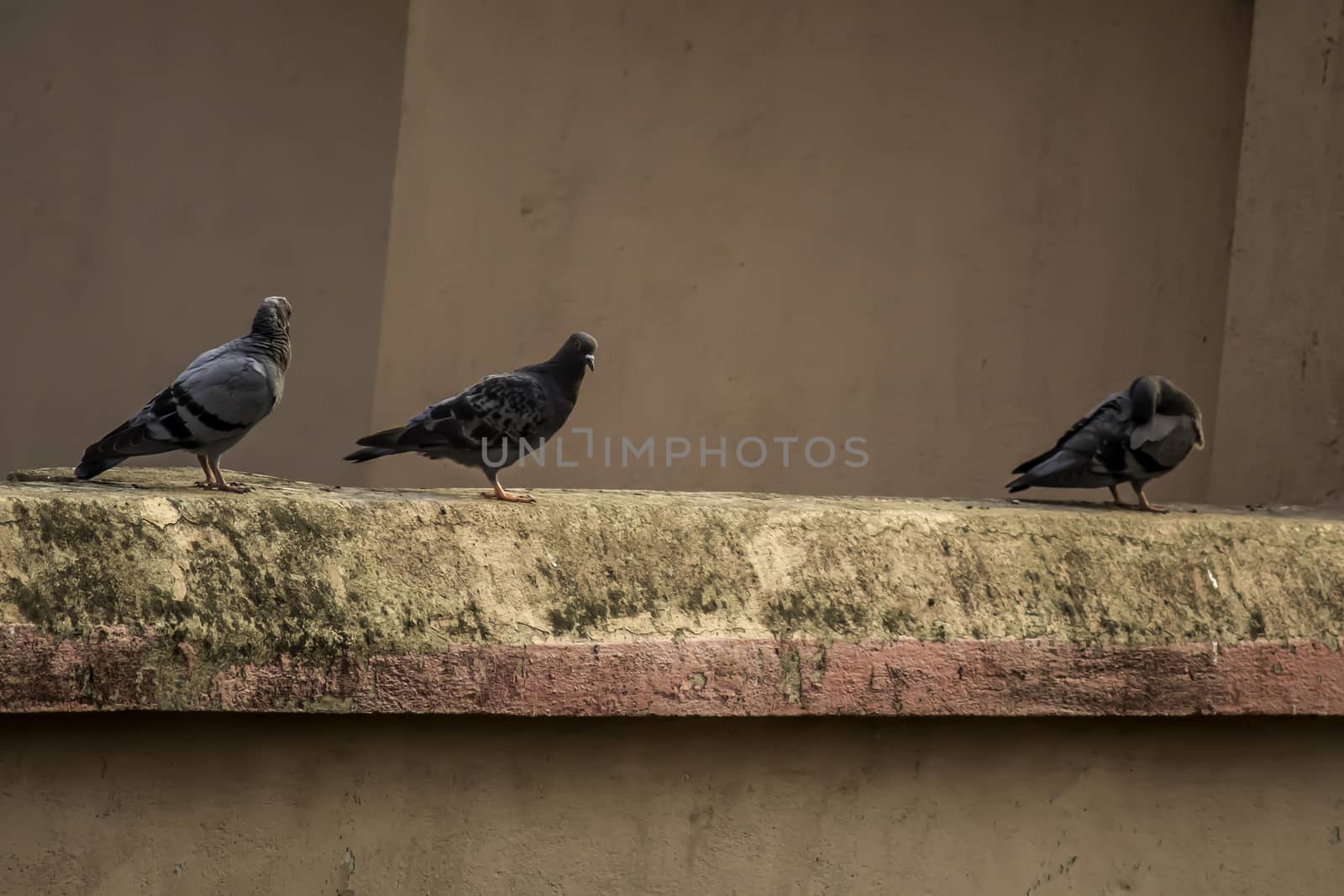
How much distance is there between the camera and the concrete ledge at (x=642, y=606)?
7.39 ft

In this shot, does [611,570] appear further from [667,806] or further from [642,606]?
[667,806]

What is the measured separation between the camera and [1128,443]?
136 inches

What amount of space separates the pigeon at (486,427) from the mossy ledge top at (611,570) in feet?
0.53

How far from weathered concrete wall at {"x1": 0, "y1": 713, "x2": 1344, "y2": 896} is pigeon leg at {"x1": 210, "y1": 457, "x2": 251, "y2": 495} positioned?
0.49 metres

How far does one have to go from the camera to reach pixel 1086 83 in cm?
548

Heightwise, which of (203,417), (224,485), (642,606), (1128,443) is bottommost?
(642,606)

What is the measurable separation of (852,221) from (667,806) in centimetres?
337

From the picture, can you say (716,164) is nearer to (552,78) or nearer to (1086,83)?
(552,78)

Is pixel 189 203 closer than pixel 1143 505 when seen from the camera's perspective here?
No

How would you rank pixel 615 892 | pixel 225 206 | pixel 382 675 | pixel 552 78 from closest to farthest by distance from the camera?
pixel 382 675, pixel 615 892, pixel 552 78, pixel 225 206

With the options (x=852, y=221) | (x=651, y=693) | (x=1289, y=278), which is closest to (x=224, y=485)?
(x=651, y=693)

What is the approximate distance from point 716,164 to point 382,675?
353cm

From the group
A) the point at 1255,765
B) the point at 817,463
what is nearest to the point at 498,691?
the point at 1255,765

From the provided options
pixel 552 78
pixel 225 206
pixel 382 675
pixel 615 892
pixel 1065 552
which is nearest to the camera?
pixel 382 675
